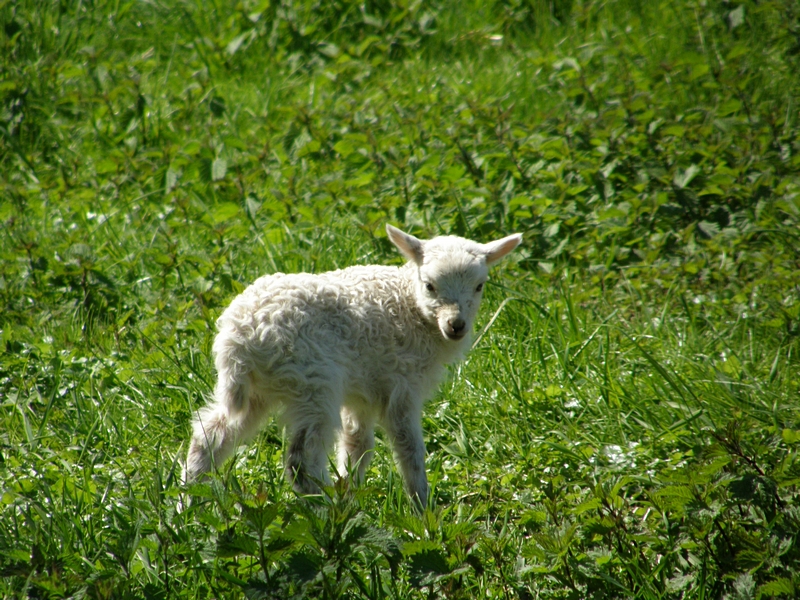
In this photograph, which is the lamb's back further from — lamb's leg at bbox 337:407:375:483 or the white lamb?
lamb's leg at bbox 337:407:375:483

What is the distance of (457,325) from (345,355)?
0.60m

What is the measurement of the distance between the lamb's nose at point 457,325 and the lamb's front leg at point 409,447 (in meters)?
0.44

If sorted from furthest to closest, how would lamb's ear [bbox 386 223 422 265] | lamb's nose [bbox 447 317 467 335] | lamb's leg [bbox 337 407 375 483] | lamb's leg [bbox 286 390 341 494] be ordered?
1. lamb's ear [bbox 386 223 422 265]
2. lamb's leg [bbox 337 407 375 483]
3. lamb's nose [bbox 447 317 467 335]
4. lamb's leg [bbox 286 390 341 494]

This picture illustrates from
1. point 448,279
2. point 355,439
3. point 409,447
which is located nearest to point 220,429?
point 355,439

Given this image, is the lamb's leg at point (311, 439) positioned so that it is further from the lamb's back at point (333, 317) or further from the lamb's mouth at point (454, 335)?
→ the lamb's mouth at point (454, 335)

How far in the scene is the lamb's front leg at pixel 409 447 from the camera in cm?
357

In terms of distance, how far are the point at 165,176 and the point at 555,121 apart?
133 inches

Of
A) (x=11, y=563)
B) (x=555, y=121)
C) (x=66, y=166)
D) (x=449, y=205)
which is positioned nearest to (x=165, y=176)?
(x=66, y=166)

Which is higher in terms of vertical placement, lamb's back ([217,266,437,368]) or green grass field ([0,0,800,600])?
lamb's back ([217,266,437,368])

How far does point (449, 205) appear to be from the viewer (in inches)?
231

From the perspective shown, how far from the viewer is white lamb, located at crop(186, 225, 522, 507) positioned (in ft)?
10.8

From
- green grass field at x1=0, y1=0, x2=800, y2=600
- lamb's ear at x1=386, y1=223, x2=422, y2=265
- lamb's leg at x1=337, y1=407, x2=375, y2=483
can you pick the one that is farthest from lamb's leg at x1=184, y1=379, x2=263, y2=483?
lamb's ear at x1=386, y1=223, x2=422, y2=265

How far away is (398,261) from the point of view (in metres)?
5.24

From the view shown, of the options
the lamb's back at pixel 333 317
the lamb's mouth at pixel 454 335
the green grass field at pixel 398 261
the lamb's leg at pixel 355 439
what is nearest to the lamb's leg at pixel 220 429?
the green grass field at pixel 398 261
